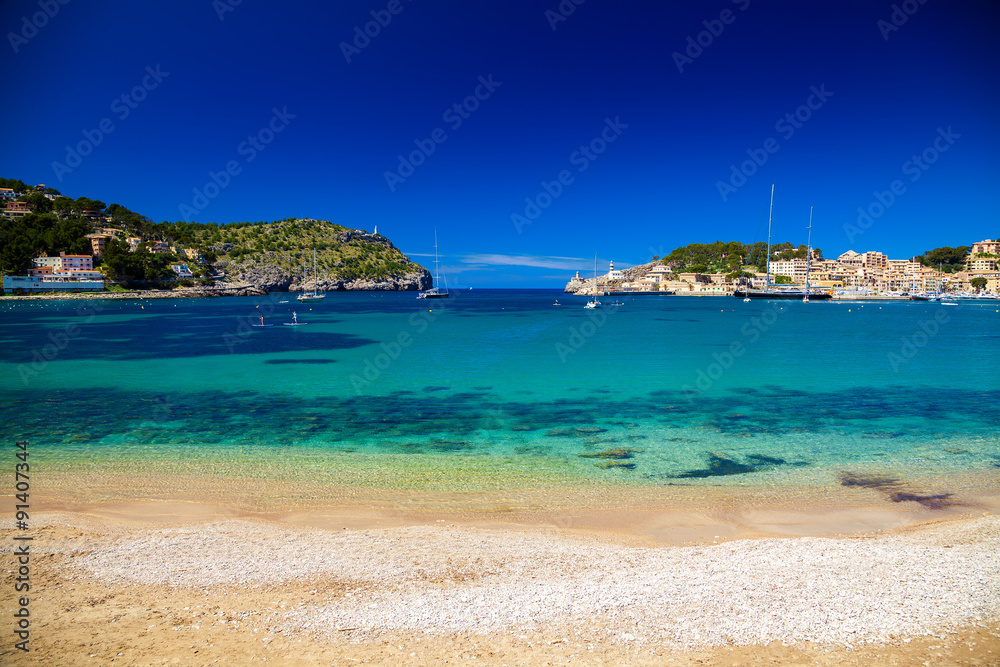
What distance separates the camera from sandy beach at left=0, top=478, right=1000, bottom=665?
14.2 feet

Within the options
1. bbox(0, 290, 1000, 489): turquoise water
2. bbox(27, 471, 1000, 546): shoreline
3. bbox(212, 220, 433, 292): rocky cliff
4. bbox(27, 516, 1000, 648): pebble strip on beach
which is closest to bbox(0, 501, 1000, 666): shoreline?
bbox(27, 516, 1000, 648): pebble strip on beach

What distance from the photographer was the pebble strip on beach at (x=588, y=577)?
4.68 meters

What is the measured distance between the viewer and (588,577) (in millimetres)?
5668

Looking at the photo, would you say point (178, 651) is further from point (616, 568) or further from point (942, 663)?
point (942, 663)

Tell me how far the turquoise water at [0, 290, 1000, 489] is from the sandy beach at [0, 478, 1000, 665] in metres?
1.88

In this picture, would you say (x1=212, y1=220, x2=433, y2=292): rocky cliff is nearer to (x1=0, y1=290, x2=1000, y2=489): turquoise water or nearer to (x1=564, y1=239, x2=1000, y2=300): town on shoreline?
(x1=564, y1=239, x2=1000, y2=300): town on shoreline

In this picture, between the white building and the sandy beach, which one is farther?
the white building

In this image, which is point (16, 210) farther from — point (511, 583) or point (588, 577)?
point (588, 577)

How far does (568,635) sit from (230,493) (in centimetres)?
720

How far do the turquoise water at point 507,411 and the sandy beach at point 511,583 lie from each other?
1878 mm

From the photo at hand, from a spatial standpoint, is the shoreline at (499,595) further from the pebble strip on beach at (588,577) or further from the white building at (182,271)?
the white building at (182,271)

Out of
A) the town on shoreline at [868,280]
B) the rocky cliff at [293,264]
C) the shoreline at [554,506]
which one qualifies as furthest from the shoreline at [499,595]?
the town on shoreline at [868,280]

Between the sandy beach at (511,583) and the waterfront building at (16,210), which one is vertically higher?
the waterfront building at (16,210)

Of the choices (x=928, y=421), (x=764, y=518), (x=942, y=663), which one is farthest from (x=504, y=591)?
(x=928, y=421)
